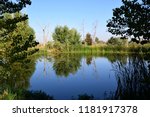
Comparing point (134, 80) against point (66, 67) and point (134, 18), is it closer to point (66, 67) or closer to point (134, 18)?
point (134, 18)

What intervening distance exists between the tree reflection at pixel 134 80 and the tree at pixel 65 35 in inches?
2062

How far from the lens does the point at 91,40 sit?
80625 millimetres

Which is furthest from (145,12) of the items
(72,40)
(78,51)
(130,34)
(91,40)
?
(91,40)

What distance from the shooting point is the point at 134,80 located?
9.88 m

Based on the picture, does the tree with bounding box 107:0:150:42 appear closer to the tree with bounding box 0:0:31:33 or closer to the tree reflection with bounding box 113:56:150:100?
the tree reflection with bounding box 113:56:150:100

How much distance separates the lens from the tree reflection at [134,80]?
382 inches

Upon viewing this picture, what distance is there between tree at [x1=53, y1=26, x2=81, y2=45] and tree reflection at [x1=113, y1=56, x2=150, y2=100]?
52.4 m

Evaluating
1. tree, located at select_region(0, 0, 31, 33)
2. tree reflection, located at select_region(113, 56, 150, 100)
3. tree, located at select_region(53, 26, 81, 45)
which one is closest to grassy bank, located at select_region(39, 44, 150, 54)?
tree, located at select_region(53, 26, 81, 45)

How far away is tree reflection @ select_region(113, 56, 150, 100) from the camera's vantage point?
971 centimetres

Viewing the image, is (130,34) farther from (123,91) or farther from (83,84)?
(83,84)

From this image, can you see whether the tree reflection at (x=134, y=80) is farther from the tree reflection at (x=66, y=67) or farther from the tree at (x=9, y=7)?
the tree reflection at (x=66, y=67)

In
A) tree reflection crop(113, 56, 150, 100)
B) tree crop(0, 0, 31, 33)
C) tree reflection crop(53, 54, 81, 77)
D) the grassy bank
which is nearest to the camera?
tree reflection crop(113, 56, 150, 100)

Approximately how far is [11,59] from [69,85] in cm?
440

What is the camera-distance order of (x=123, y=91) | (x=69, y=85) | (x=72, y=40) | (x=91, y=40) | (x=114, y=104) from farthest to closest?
(x=91, y=40) → (x=72, y=40) → (x=69, y=85) → (x=123, y=91) → (x=114, y=104)
